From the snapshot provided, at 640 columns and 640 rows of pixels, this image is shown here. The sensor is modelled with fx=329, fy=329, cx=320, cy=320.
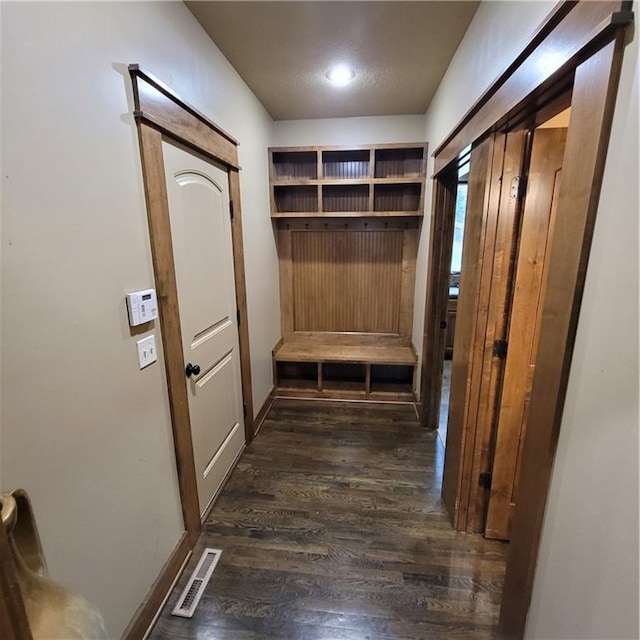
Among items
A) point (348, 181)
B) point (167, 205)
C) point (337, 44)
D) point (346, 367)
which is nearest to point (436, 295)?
point (348, 181)

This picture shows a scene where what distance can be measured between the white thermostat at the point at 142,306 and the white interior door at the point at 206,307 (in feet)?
0.78

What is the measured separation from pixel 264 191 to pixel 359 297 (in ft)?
4.52

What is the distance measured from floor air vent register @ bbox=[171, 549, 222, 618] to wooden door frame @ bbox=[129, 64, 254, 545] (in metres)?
0.12

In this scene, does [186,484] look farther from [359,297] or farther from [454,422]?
[359,297]

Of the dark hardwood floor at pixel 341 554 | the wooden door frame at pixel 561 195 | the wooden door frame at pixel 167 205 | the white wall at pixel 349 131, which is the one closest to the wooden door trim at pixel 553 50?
the wooden door frame at pixel 561 195

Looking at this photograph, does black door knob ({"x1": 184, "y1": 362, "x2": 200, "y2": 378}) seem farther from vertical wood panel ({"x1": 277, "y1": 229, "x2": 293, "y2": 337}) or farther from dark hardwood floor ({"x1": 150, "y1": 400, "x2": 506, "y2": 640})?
vertical wood panel ({"x1": 277, "y1": 229, "x2": 293, "y2": 337})

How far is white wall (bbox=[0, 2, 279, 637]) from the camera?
831mm

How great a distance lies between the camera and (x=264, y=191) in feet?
9.54

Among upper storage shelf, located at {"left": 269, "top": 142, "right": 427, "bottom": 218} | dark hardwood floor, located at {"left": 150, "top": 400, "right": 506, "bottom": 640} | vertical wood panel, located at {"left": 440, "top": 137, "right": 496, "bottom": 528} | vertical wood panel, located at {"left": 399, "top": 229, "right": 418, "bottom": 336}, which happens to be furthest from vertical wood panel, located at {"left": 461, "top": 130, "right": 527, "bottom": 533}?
vertical wood panel, located at {"left": 399, "top": 229, "right": 418, "bottom": 336}

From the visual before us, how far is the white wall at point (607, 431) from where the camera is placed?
2.21ft

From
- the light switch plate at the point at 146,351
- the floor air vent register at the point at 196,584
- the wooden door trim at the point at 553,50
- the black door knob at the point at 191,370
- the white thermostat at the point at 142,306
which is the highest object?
the wooden door trim at the point at 553,50

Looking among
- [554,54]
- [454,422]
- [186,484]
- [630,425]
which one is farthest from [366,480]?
[554,54]

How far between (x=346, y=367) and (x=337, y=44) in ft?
8.94

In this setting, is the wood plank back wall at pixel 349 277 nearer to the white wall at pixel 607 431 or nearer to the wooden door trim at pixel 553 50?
the wooden door trim at pixel 553 50
